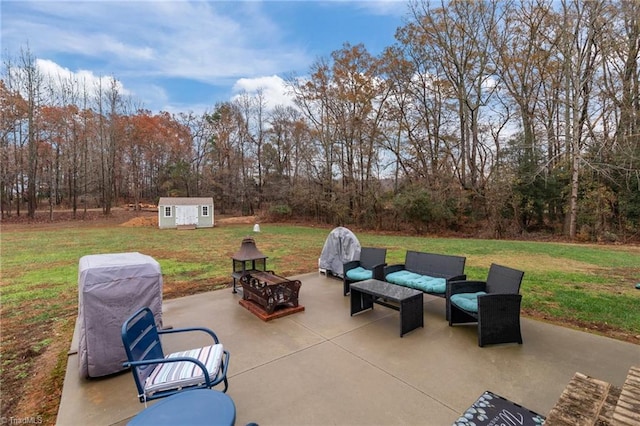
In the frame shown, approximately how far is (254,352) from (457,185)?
15868 mm

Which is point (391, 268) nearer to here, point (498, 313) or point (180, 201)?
point (498, 313)

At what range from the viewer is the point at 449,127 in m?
17.1

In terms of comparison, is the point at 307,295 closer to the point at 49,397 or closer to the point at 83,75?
the point at 49,397

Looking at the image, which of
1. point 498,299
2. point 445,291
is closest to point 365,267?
point 445,291

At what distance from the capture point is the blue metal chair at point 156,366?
1856mm

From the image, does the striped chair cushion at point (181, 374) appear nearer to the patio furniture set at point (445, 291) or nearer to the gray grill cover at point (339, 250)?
the patio furniture set at point (445, 291)

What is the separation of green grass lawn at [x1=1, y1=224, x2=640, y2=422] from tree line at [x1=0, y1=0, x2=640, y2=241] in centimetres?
548

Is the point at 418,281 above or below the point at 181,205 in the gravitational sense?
below

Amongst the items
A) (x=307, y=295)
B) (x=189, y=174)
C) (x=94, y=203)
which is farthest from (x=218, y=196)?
(x=307, y=295)

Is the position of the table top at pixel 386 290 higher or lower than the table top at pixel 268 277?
higher

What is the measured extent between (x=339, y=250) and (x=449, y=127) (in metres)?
14.7

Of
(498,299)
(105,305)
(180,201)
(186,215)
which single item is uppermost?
(180,201)

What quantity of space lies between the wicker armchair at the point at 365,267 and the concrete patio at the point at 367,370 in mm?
752

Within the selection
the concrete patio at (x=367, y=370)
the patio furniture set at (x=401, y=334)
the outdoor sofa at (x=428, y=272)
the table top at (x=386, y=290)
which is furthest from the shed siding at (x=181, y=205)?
the table top at (x=386, y=290)
